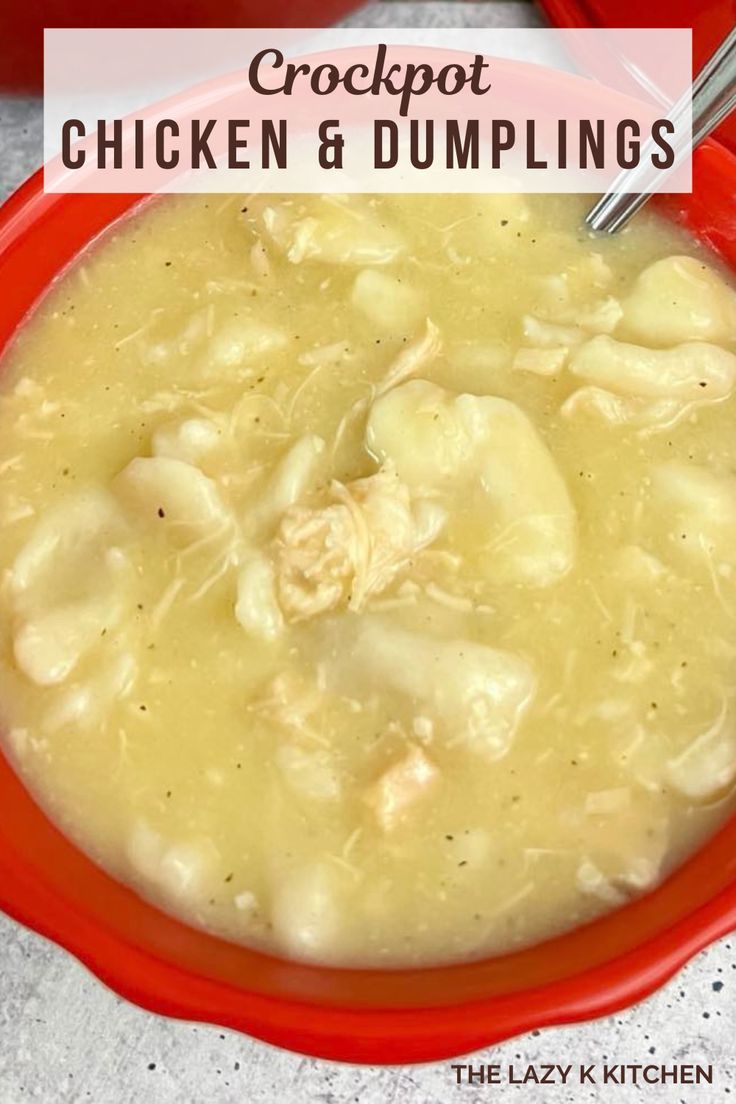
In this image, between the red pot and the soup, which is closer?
the soup

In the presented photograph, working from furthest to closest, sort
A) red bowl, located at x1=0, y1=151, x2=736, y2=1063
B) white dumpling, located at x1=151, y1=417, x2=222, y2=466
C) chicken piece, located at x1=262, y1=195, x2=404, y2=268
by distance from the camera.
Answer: chicken piece, located at x1=262, y1=195, x2=404, y2=268 < white dumpling, located at x1=151, y1=417, x2=222, y2=466 < red bowl, located at x1=0, y1=151, x2=736, y2=1063

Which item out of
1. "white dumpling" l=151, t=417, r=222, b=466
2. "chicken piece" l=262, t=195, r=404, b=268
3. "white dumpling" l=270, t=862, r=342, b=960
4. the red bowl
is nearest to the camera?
the red bowl

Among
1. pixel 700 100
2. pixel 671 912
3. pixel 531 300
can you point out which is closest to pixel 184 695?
pixel 671 912

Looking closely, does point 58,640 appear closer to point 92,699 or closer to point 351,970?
point 92,699

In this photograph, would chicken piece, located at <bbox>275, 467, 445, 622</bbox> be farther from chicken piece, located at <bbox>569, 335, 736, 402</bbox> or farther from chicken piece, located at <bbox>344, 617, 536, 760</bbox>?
chicken piece, located at <bbox>569, 335, 736, 402</bbox>

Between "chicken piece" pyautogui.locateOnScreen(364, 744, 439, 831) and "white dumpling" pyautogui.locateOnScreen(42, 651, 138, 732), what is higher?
"white dumpling" pyautogui.locateOnScreen(42, 651, 138, 732)

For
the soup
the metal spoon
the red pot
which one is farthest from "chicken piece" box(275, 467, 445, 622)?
the red pot

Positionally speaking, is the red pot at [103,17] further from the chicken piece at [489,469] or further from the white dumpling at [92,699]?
the white dumpling at [92,699]
